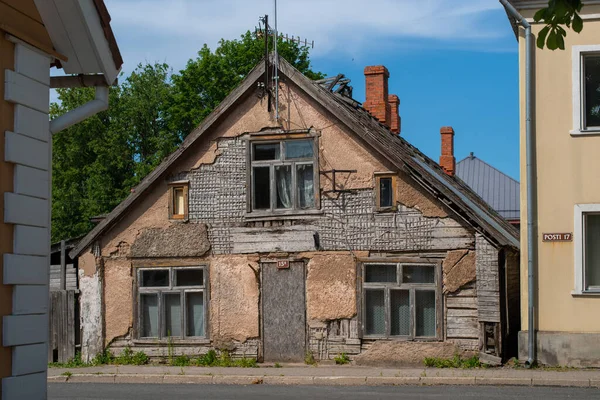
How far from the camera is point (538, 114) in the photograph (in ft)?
59.2

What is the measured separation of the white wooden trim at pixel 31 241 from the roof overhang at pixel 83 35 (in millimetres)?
1509

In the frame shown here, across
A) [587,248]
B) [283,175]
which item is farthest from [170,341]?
[587,248]

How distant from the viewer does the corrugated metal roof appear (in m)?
49.8

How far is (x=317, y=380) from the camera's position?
1702 cm

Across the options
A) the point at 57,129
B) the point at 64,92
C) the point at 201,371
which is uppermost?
the point at 64,92

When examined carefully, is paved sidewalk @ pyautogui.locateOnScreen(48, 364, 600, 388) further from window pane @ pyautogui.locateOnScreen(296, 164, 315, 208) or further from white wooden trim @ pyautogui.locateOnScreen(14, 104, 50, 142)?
white wooden trim @ pyautogui.locateOnScreen(14, 104, 50, 142)

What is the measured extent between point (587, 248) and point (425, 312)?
3334mm

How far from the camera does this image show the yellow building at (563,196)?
57.7 feet

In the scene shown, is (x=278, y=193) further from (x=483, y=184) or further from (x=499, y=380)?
(x=483, y=184)

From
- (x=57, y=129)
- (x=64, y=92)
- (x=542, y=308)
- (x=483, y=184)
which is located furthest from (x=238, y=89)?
(x=483, y=184)

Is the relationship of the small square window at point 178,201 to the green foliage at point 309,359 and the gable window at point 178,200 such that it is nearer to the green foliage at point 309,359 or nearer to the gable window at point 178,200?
the gable window at point 178,200

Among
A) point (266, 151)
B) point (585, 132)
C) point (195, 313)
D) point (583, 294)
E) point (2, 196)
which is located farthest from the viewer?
point (195, 313)

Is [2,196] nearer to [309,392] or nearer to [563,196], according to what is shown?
[309,392]

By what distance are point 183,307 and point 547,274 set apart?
7498 mm
